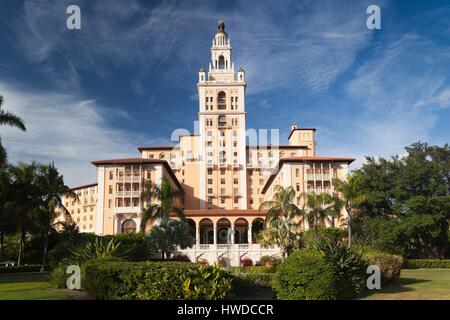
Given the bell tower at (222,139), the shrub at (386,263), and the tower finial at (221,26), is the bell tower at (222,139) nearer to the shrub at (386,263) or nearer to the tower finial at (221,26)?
the tower finial at (221,26)

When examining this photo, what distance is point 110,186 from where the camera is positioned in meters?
77.3

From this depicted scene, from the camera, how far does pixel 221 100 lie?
10944 cm

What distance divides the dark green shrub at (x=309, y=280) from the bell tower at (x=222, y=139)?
274ft

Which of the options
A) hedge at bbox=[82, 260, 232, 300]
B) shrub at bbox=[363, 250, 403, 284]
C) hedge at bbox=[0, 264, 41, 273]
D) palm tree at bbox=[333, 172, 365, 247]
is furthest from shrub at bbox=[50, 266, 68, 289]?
palm tree at bbox=[333, 172, 365, 247]

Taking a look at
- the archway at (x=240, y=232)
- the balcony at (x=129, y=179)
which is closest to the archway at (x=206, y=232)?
the archway at (x=240, y=232)

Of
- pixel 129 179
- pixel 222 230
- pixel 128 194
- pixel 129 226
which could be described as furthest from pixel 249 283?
pixel 222 230

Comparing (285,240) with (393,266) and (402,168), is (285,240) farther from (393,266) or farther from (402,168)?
(402,168)

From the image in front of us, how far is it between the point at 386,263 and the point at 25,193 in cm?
4094

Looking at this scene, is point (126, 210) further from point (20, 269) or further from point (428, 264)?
point (428, 264)

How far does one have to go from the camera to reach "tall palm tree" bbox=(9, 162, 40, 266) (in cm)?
4766

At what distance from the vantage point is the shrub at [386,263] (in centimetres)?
2306

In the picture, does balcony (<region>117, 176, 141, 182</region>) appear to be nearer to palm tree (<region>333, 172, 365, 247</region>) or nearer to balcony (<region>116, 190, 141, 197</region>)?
balcony (<region>116, 190, 141, 197</region>)
